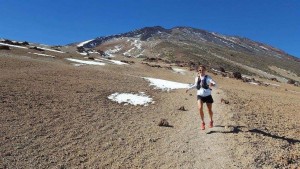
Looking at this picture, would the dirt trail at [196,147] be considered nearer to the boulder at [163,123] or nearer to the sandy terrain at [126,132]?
the sandy terrain at [126,132]

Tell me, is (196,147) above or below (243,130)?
below

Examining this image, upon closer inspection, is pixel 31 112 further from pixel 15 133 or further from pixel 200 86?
pixel 200 86

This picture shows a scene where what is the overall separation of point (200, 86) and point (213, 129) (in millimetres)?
1965

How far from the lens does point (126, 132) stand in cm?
1644

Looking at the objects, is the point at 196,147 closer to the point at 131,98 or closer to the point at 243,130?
the point at 243,130

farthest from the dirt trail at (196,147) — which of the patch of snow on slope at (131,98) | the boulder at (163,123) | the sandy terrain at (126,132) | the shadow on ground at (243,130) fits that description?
the patch of snow on slope at (131,98)

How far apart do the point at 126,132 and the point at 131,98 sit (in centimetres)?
718

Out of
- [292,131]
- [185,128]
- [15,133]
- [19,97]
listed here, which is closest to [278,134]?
[292,131]

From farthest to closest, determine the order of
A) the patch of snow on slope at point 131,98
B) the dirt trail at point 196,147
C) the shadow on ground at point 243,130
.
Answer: the patch of snow on slope at point 131,98
the shadow on ground at point 243,130
the dirt trail at point 196,147

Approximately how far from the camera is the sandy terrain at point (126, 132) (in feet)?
43.8

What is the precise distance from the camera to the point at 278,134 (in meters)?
17.1

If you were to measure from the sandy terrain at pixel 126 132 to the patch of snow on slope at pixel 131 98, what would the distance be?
52 centimetres

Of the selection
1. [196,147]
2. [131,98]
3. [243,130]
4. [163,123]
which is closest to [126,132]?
[163,123]

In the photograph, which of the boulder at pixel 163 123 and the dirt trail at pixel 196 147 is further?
the boulder at pixel 163 123
